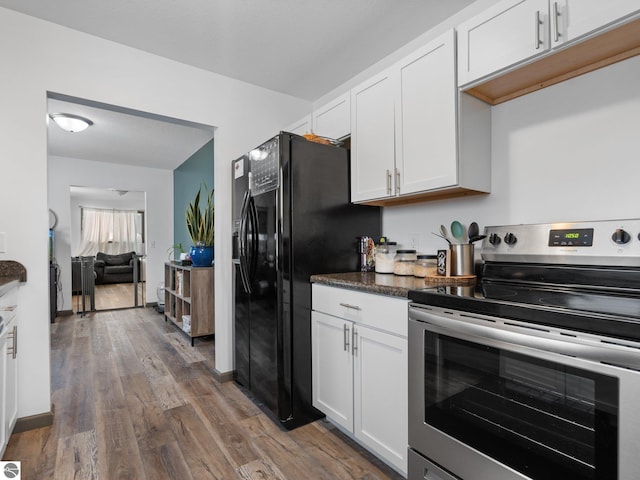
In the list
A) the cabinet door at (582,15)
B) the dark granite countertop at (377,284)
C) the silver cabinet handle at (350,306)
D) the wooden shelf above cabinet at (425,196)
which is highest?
the cabinet door at (582,15)

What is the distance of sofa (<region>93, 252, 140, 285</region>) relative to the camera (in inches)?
338

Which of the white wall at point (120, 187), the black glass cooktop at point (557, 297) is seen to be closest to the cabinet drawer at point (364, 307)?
the black glass cooktop at point (557, 297)

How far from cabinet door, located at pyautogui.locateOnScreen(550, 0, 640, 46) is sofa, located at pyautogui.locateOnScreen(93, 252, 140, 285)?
9.15 metres

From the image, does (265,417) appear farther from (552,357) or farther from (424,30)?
(424,30)

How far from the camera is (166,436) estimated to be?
196cm

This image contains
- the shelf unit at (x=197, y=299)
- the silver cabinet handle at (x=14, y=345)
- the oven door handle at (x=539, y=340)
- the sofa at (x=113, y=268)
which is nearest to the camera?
the oven door handle at (x=539, y=340)

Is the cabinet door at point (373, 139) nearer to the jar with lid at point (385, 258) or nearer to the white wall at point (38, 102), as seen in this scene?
the jar with lid at point (385, 258)

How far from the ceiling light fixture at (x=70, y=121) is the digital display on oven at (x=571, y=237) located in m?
4.36

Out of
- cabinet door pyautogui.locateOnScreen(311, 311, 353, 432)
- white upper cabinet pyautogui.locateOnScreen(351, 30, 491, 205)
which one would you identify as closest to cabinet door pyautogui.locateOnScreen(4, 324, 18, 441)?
cabinet door pyautogui.locateOnScreen(311, 311, 353, 432)

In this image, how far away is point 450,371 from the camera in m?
1.29

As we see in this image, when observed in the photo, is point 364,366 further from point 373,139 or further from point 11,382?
point 11,382

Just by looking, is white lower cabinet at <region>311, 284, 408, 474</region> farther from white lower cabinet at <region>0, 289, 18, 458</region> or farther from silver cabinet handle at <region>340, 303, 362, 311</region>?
white lower cabinet at <region>0, 289, 18, 458</region>

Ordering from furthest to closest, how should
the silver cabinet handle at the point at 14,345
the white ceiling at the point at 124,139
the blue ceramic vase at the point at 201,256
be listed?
1. the blue ceramic vase at the point at 201,256
2. the white ceiling at the point at 124,139
3. the silver cabinet handle at the point at 14,345

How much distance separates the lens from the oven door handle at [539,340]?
0.87 m
